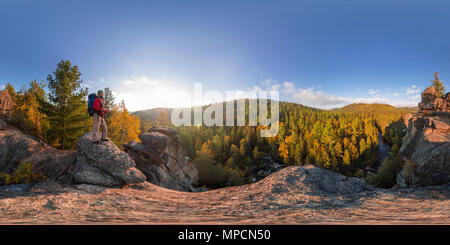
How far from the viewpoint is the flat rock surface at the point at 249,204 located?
7.35 metres

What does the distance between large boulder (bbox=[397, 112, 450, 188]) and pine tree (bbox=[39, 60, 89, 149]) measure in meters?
29.0

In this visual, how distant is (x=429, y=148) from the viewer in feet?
46.3

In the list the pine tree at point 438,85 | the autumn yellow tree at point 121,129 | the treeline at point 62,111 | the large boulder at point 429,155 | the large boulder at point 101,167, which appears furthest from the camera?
the pine tree at point 438,85

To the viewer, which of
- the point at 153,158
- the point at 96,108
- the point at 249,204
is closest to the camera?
the point at 249,204

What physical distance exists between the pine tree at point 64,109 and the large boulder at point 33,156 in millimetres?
2885

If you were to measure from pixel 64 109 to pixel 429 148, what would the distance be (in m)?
31.8

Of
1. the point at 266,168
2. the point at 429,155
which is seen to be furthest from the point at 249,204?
the point at 266,168

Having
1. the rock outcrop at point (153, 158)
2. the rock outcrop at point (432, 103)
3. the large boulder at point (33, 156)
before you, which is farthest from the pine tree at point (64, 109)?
the rock outcrop at point (432, 103)

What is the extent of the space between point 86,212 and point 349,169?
269ft

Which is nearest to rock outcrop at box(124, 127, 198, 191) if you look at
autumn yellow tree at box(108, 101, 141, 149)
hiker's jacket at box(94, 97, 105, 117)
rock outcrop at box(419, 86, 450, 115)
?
hiker's jacket at box(94, 97, 105, 117)

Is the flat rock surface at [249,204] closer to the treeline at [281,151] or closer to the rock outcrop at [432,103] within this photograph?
the rock outcrop at [432,103]

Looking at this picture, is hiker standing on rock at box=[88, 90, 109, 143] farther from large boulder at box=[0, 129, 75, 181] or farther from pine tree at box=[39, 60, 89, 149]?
pine tree at box=[39, 60, 89, 149]

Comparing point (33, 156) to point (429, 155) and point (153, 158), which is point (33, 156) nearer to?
point (153, 158)

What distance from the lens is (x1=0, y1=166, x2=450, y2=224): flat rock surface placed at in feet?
24.1
